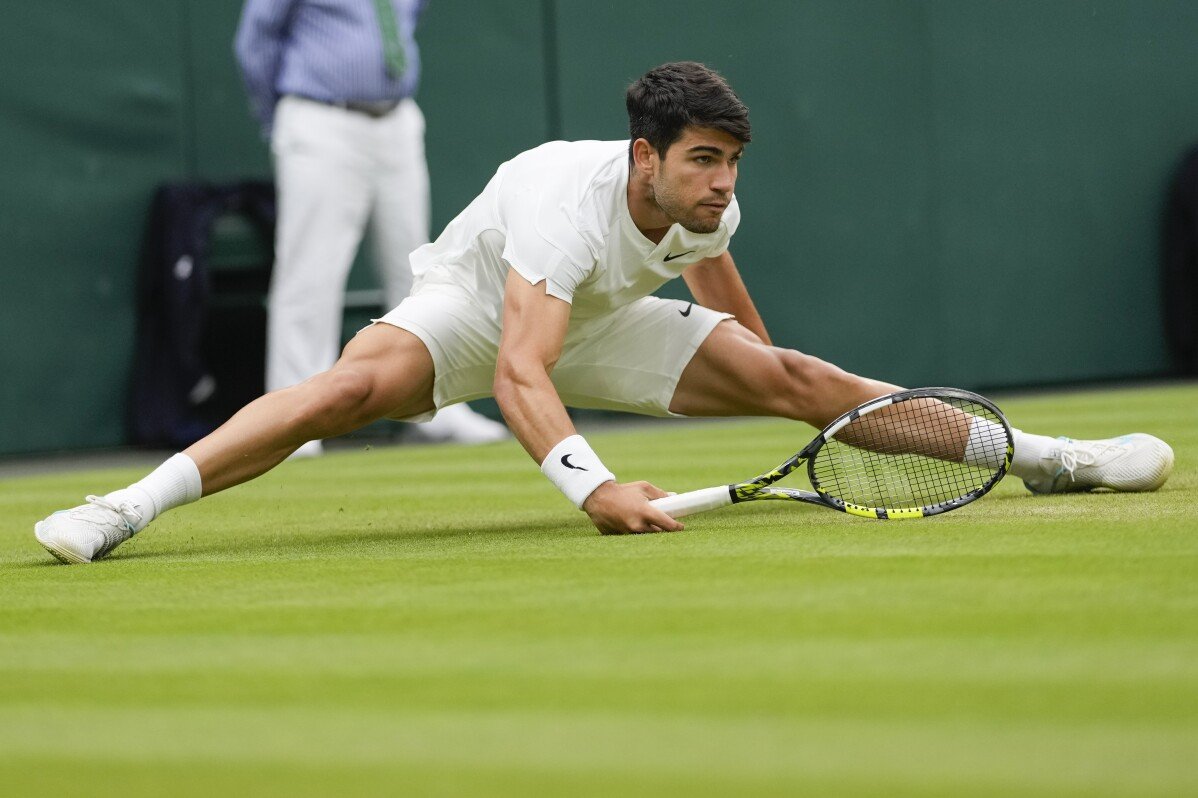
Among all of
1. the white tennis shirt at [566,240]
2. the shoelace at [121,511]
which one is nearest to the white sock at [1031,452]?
the white tennis shirt at [566,240]

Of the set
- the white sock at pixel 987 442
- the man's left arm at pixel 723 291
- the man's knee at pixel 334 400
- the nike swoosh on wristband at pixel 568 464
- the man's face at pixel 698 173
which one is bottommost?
the white sock at pixel 987 442

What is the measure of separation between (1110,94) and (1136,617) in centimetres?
910

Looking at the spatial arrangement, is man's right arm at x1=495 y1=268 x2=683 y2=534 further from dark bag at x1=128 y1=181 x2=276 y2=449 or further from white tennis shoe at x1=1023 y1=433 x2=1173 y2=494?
dark bag at x1=128 y1=181 x2=276 y2=449

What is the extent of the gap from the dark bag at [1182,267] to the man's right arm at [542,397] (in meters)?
7.98

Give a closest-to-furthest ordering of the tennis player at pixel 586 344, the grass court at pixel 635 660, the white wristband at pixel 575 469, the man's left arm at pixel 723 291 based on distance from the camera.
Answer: the grass court at pixel 635 660 < the white wristband at pixel 575 469 < the tennis player at pixel 586 344 < the man's left arm at pixel 723 291

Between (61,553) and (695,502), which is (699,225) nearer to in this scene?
(695,502)

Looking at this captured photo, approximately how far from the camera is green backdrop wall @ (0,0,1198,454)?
894cm

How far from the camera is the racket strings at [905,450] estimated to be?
14.4 feet

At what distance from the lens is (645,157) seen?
4383 millimetres

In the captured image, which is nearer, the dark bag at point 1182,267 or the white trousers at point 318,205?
the white trousers at point 318,205

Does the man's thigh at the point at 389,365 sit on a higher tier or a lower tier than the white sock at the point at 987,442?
higher

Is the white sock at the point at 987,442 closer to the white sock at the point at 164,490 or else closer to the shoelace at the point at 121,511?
the white sock at the point at 164,490

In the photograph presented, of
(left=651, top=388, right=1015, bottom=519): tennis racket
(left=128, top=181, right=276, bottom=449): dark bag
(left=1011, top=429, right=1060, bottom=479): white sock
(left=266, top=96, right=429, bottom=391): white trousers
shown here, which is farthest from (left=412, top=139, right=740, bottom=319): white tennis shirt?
(left=128, top=181, right=276, bottom=449): dark bag

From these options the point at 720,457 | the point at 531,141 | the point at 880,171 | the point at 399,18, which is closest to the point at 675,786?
the point at 720,457
